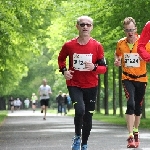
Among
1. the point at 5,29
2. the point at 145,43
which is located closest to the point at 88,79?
the point at 145,43

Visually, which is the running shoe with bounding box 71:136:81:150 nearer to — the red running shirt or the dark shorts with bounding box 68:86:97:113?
the dark shorts with bounding box 68:86:97:113

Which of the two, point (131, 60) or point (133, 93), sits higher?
point (131, 60)

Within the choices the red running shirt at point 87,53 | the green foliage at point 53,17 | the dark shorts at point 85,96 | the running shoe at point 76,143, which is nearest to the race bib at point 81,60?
the red running shirt at point 87,53

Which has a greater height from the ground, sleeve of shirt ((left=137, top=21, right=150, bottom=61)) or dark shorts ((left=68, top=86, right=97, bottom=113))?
sleeve of shirt ((left=137, top=21, right=150, bottom=61))

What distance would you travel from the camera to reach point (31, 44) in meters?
27.0

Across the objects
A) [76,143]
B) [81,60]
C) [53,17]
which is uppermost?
[53,17]

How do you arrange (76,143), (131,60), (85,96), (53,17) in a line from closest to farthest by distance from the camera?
(76,143), (85,96), (131,60), (53,17)

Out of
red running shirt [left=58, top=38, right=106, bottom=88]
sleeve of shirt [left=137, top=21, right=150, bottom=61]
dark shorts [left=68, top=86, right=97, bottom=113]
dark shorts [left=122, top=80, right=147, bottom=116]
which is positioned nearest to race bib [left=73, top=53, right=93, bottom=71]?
red running shirt [left=58, top=38, right=106, bottom=88]

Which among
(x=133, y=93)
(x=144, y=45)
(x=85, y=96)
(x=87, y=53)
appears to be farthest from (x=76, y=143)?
(x=144, y=45)

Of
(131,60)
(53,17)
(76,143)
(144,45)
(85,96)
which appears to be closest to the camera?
(144,45)

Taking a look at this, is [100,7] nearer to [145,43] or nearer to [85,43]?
[85,43]

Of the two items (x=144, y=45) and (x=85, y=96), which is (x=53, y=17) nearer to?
(x=85, y=96)

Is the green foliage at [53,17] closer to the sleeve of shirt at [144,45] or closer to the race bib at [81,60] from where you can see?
the race bib at [81,60]

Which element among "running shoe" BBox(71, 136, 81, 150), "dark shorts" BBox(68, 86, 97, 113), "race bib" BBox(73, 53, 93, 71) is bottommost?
"running shoe" BBox(71, 136, 81, 150)
